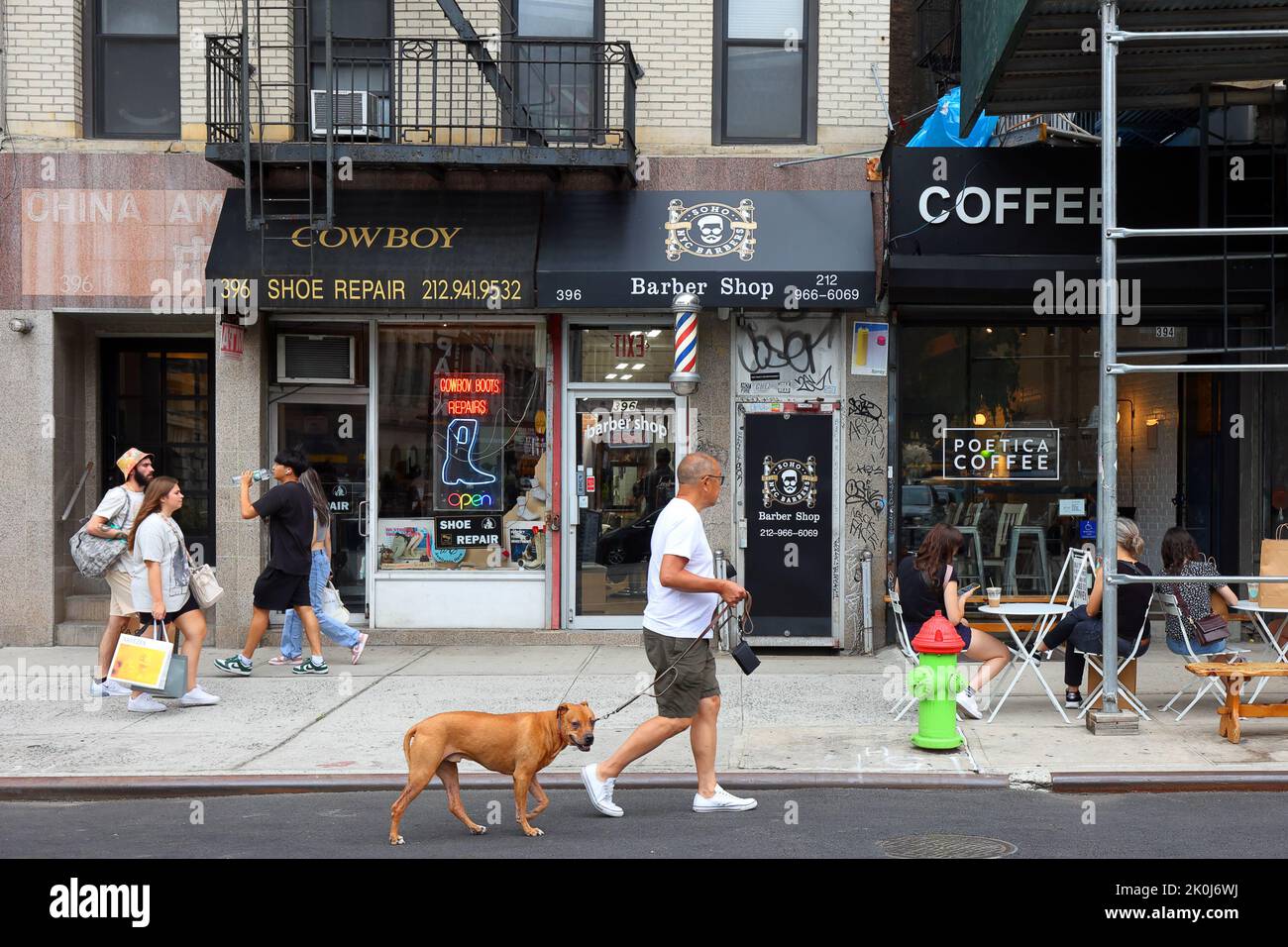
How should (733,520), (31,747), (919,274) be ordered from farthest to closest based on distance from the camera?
(733,520)
(919,274)
(31,747)

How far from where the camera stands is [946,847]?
5930mm

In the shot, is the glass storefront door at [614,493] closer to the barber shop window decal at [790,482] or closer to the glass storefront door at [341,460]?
the barber shop window decal at [790,482]

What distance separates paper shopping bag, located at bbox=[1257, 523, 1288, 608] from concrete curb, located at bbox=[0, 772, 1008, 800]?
3.21 metres

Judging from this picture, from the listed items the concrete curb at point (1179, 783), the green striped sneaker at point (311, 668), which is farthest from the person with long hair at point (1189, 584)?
the green striped sneaker at point (311, 668)

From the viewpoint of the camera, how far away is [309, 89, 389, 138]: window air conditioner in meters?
11.6

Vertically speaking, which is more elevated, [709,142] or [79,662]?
[709,142]

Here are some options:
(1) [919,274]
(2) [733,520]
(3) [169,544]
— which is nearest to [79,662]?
(3) [169,544]

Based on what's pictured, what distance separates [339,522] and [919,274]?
601cm

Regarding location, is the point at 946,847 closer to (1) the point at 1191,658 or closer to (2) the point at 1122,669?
(2) the point at 1122,669

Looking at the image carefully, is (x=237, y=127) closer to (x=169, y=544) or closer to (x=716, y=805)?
(x=169, y=544)

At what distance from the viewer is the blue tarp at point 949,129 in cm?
1134

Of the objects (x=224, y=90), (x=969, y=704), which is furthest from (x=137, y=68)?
(x=969, y=704)

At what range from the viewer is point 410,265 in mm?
11148

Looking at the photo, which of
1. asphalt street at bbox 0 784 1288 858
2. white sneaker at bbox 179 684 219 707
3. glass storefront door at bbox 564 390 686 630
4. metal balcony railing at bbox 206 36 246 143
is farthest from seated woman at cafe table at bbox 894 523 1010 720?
metal balcony railing at bbox 206 36 246 143
